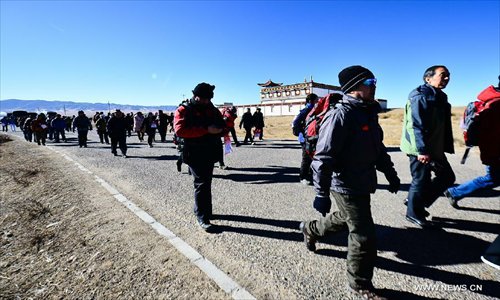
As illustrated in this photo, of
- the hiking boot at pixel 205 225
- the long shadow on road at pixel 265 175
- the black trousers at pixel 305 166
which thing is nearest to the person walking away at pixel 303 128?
the black trousers at pixel 305 166

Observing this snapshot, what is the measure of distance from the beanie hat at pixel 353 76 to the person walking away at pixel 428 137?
1.55 metres

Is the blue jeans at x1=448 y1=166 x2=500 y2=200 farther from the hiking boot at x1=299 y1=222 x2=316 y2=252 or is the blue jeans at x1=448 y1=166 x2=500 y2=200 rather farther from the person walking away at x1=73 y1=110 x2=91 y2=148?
the person walking away at x1=73 y1=110 x2=91 y2=148

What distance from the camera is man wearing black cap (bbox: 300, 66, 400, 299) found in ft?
7.54

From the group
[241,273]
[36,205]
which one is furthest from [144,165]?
[241,273]

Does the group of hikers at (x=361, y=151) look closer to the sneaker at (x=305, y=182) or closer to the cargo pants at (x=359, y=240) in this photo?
the cargo pants at (x=359, y=240)

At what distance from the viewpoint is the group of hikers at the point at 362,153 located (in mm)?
2326

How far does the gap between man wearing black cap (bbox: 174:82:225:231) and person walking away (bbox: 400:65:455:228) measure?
2.56 metres

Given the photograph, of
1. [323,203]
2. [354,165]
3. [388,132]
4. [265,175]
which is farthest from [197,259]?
[388,132]

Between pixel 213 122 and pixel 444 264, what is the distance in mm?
3157

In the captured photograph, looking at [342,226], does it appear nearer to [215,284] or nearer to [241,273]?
[241,273]

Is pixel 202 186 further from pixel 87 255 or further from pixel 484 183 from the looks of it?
pixel 484 183

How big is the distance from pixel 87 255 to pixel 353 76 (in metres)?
3.49

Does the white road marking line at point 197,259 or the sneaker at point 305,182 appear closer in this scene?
the white road marking line at point 197,259

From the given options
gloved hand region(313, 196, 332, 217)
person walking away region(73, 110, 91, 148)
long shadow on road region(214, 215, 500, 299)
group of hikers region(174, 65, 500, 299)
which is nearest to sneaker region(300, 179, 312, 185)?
group of hikers region(174, 65, 500, 299)
